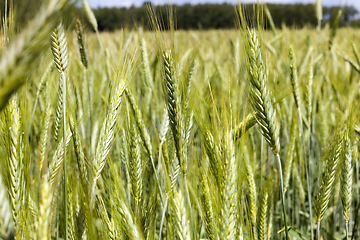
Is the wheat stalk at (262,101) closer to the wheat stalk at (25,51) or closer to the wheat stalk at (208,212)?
the wheat stalk at (208,212)

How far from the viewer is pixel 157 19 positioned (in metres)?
0.82

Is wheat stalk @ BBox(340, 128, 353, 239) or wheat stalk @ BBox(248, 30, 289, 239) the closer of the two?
wheat stalk @ BBox(248, 30, 289, 239)

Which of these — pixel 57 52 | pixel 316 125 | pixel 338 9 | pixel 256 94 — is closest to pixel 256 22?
pixel 256 94

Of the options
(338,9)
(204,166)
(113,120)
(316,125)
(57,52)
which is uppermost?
(338,9)

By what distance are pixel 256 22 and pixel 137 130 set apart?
561mm

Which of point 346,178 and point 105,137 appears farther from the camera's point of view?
point 346,178

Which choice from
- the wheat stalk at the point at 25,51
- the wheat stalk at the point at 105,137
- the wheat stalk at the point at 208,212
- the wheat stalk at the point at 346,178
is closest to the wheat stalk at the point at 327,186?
the wheat stalk at the point at 346,178

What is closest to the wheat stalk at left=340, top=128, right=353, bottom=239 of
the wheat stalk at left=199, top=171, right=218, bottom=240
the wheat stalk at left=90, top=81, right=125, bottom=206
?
the wheat stalk at left=199, top=171, right=218, bottom=240

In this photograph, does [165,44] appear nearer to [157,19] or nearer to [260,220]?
[157,19]

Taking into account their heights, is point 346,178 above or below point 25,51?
below

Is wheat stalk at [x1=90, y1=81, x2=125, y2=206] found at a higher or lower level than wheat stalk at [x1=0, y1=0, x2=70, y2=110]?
lower

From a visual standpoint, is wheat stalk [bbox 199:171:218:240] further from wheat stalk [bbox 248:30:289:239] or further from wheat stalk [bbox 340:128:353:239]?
wheat stalk [bbox 340:128:353:239]

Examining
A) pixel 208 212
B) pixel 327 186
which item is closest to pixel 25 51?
pixel 208 212

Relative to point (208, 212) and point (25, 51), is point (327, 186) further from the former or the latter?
point (25, 51)
